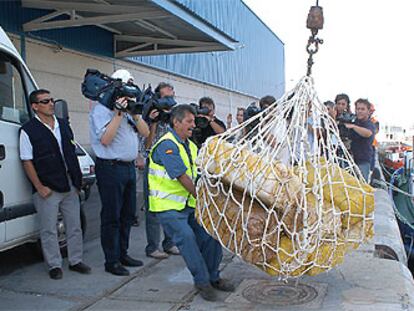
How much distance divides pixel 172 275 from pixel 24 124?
2000mm

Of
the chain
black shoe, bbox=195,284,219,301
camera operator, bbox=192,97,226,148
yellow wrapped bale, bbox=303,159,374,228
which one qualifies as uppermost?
the chain

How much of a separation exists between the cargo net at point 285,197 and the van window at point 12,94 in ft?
6.47

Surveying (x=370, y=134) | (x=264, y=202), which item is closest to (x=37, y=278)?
(x=264, y=202)

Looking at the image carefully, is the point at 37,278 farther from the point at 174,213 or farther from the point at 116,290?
the point at 174,213

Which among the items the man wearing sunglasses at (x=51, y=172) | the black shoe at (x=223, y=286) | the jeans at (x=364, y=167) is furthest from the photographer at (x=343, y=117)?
the man wearing sunglasses at (x=51, y=172)

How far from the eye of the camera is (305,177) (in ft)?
12.8

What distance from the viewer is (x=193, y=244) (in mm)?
4426

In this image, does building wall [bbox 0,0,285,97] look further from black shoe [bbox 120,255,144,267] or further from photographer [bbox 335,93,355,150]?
black shoe [bbox 120,255,144,267]

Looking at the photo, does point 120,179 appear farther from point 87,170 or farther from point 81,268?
point 87,170

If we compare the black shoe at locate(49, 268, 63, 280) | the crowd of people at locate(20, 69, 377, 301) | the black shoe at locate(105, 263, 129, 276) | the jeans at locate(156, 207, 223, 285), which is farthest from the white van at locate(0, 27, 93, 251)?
the jeans at locate(156, 207, 223, 285)

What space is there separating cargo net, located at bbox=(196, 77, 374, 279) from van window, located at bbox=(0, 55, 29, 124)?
6.47 feet

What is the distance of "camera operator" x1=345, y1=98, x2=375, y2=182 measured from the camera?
7704 millimetres

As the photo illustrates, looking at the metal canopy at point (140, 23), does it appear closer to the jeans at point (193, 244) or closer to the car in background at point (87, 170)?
the car in background at point (87, 170)

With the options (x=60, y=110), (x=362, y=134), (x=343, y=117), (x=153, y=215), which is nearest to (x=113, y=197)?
(x=153, y=215)
